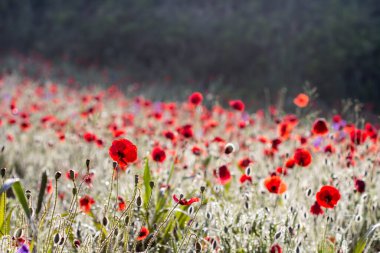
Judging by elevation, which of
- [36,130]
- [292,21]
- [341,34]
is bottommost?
[36,130]

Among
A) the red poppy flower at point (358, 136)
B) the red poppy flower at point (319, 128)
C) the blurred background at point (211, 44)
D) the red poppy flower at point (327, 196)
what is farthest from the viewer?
the blurred background at point (211, 44)

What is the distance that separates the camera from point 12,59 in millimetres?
10031

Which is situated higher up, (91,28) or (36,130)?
(91,28)

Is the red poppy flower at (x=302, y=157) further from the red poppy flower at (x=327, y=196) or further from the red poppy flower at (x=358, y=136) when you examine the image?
the red poppy flower at (x=358, y=136)

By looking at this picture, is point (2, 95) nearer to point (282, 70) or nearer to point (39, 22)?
point (282, 70)

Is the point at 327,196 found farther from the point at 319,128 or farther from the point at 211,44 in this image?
the point at 211,44

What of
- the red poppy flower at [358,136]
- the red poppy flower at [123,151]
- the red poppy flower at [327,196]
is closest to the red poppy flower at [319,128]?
the red poppy flower at [358,136]

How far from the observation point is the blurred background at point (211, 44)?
364 inches

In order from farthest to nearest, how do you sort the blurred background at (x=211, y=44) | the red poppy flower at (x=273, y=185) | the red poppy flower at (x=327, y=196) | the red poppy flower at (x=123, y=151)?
the blurred background at (x=211, y=44) < the red poppy flower at (x=273, y=185) < the red poppy flower at (x=327, y=196) < the red poppy flower at (x=123, y=151)

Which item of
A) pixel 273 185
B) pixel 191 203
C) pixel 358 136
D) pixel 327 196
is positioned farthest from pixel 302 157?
pixel 358 136

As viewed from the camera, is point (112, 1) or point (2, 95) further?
point (112, 1)

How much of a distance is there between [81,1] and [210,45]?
180 inches

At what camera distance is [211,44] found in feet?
35.1

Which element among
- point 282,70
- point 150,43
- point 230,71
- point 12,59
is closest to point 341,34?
point 282,70
